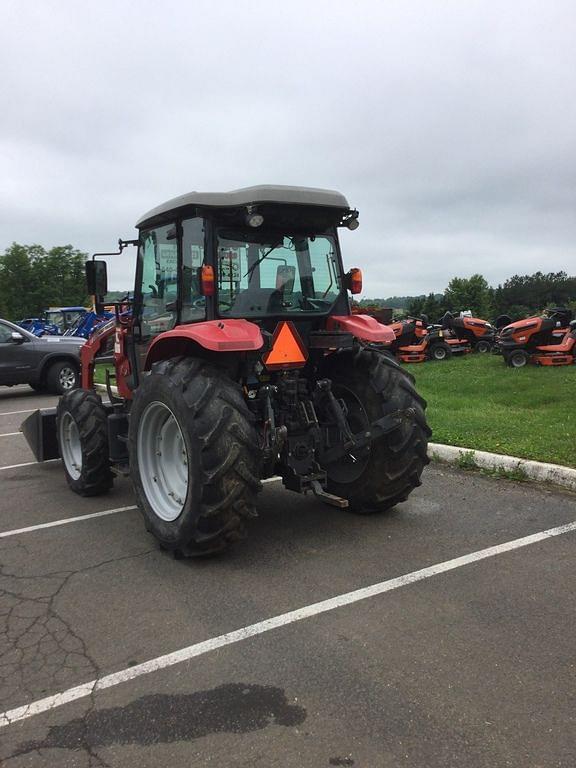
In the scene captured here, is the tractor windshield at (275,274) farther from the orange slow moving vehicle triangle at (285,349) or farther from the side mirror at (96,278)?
the side mirror at (96,278)

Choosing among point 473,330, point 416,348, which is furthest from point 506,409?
point 473,330

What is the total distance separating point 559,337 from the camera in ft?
47.5

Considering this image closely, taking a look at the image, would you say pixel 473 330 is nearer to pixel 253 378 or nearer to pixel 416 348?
pixel 416 348

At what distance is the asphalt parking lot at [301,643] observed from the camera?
2.52 metres

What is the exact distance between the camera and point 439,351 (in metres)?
17.5

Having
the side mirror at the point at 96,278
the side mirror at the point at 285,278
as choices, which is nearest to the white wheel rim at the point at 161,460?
the side mirror at the point at 285,278

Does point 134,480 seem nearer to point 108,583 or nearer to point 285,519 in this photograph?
point 108,583

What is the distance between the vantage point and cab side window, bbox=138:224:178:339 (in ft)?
16.6

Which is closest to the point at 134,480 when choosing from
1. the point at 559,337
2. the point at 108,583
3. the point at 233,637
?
the point at 108,583

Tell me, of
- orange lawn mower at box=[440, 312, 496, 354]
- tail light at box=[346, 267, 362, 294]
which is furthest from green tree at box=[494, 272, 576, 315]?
tail light at box=[346, 267, 362, 294]

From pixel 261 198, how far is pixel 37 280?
215 feet

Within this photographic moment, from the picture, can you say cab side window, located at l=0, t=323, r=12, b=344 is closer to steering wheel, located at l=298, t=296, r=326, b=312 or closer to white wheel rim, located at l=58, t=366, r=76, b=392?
white wheel rim, located at l=58, t=366, r=76, b=392

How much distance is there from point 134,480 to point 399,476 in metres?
2.09

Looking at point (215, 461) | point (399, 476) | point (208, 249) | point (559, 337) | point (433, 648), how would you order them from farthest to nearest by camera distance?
point (559, 337), point (399, 476), point (208, 249), point (215, 461), point (433, 648)
